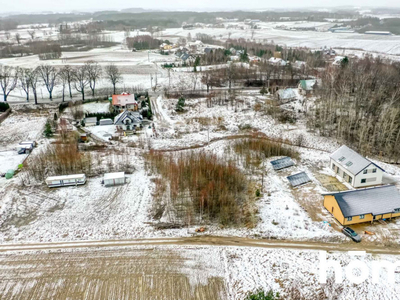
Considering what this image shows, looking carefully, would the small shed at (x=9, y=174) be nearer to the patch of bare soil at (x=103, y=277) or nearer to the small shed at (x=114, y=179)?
the small shed at (x=114, y=179)

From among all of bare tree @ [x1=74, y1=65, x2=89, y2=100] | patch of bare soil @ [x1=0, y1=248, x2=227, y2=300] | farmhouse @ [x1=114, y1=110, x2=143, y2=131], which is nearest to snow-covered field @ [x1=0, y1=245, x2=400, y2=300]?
patch of bare soil @ [x1=0, y1=248, x2=227, y2=300]

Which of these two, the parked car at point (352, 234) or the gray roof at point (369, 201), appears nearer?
the parked car at point (352, 234)

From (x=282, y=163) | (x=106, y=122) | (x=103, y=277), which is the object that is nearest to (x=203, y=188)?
(x=282, y=163)

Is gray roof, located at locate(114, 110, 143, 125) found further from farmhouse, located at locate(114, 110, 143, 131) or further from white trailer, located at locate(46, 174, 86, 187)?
white trailer, located at locate(46, 174, 86, 187)

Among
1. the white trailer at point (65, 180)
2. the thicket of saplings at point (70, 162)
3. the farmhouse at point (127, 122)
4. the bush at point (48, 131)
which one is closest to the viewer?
the white trailer at point (65, 180)

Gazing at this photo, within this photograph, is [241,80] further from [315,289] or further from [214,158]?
[315,289]

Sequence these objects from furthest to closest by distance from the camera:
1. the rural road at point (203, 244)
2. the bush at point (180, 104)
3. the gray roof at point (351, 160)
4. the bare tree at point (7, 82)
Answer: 1. the bare tree at point (7, 82)
2. the bush at point (180, 104)
3. the gray roof at point (351, 160)
4. the rural road at point (203, 244)

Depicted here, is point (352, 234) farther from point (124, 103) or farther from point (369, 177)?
point (124, 103)

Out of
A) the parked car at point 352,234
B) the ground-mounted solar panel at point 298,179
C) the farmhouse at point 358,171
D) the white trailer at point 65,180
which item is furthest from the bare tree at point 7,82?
the parked car at point 352,234
